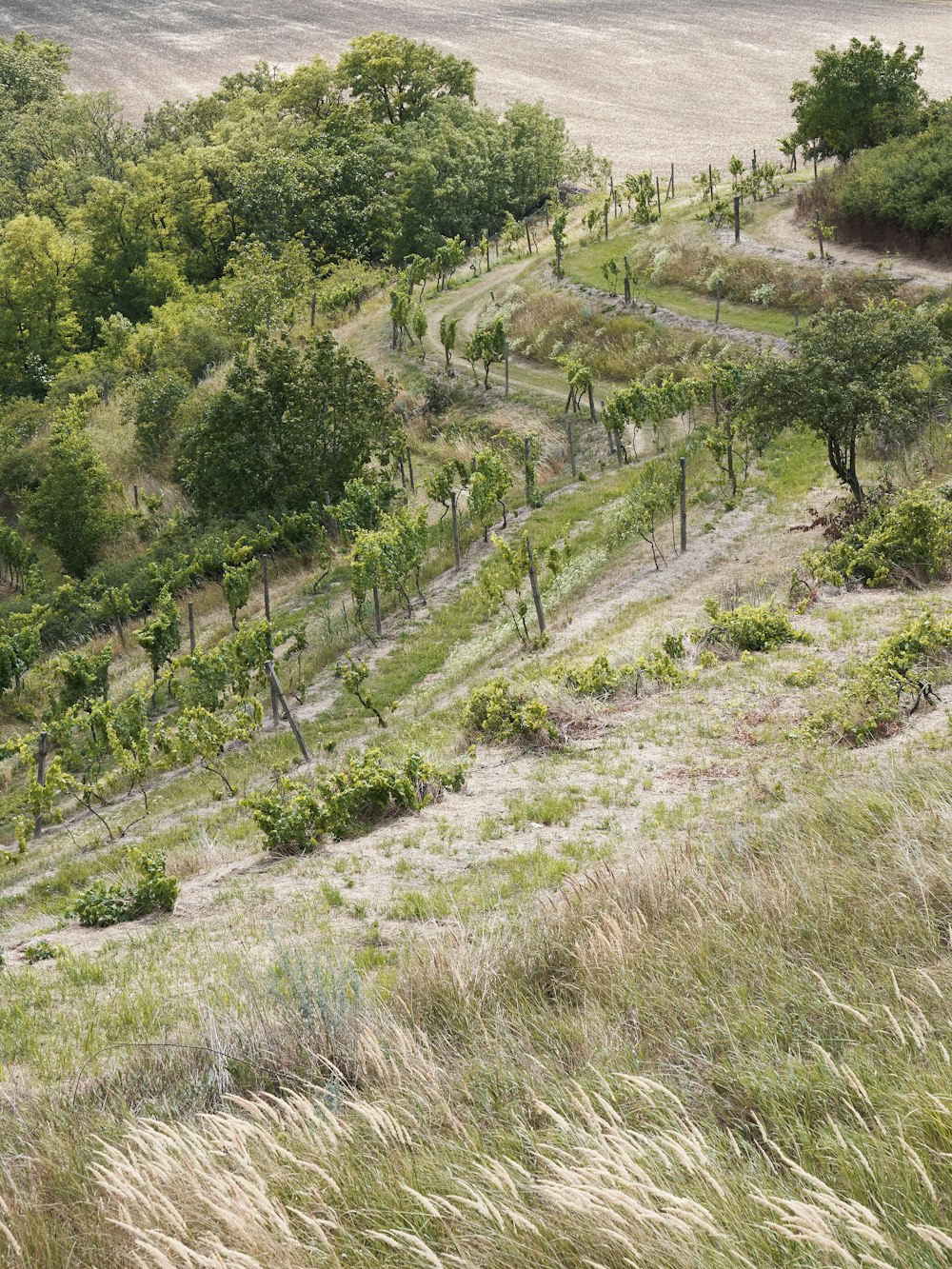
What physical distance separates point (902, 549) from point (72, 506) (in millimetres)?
26965

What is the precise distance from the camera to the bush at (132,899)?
37.3ft

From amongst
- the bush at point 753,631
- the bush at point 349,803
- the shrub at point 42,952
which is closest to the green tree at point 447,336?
the bush at point 753,631

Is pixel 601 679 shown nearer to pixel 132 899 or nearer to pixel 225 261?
pixel 132 899

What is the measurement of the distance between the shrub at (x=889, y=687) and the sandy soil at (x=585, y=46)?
166 ft

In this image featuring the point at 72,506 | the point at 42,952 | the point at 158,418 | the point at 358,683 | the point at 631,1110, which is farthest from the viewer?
the point at 158,418

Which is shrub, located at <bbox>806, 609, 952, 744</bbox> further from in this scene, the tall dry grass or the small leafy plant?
the small leafy plant

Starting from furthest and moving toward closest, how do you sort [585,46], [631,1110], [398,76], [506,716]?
[585,46], [398,76], [506,716], [631,1110]

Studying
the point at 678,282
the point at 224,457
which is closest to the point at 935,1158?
the point at 224,457

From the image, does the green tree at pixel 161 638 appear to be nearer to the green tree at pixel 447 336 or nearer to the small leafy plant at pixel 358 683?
the small leafy plant at pixel 358 683

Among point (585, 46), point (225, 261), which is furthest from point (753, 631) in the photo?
point (585, 46)

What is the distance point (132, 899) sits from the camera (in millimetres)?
11688

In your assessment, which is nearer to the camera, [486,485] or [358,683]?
[358,683]

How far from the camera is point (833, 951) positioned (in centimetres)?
502

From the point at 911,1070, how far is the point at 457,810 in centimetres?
918
